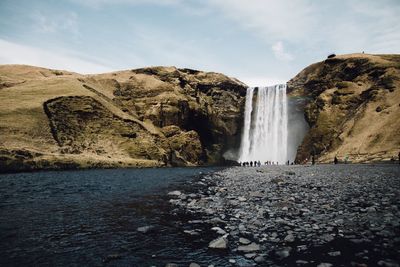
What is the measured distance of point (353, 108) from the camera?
95.8 meters

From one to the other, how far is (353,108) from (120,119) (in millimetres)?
70126

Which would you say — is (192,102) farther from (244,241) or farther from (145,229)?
(244,241)

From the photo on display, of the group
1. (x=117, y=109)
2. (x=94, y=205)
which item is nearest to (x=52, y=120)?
(x=117, y=109)

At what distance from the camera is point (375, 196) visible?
1667 centimetres

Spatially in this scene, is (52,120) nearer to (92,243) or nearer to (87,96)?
(87,96)

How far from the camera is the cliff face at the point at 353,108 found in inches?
3000

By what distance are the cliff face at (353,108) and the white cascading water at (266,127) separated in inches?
301

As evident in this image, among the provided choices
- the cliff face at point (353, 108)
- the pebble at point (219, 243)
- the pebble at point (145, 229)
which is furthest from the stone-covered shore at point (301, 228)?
the cliff face at point (353, 108)

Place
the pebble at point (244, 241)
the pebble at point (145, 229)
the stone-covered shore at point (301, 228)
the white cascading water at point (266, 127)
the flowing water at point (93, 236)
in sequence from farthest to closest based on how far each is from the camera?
1. the white cascading water at point (266, 127)
2. the pebble at point (145, 229)
3. the pebble at point (244, 241)
4. the flowing water at point (93, 236)
5. the stone-covered shore at point (301, 228)

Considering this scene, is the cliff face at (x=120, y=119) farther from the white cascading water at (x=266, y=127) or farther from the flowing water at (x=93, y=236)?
the flowing water at (x=93, y=236)

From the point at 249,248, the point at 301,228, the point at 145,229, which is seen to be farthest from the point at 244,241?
the point at 145,229

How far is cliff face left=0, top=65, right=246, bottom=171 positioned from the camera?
212 ft

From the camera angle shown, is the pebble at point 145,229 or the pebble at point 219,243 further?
the pebble at point 145,229

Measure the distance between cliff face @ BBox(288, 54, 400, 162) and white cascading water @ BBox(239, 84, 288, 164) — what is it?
763 centimetres
